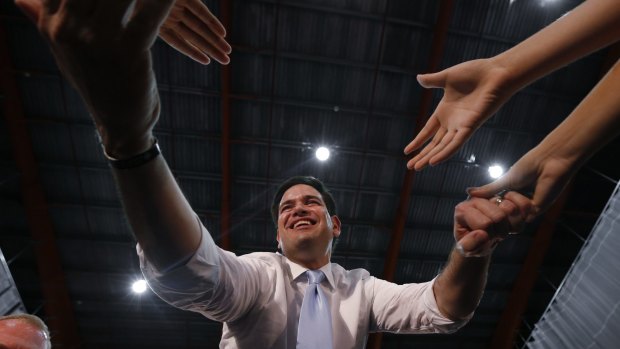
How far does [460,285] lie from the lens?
196 cm

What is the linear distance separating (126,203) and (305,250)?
1.45 meters

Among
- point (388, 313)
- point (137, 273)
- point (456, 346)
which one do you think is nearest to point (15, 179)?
point (137, 273)

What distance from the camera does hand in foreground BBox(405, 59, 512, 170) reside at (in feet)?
6.03

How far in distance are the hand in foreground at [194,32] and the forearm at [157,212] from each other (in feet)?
2.85

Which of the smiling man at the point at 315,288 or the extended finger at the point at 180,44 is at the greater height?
the extended finger at the point at 180,44

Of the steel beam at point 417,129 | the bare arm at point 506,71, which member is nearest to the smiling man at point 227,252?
the bare arm at point 506,71

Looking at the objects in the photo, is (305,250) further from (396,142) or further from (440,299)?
(396,142)

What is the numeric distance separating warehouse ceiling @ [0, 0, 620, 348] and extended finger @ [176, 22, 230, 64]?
6.39m

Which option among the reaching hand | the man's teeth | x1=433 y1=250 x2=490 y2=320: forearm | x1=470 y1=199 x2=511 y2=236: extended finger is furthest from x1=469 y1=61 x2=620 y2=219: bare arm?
the man's teeth

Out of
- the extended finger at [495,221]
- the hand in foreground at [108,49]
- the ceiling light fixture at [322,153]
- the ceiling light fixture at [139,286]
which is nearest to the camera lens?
the hand in foreground at [108,49]

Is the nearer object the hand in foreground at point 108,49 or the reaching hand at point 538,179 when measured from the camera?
the hand in foreground at point 108,49

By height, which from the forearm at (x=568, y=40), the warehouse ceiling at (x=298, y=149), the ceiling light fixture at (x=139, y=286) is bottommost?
the ceiling light fixture at (x=139, y=286)

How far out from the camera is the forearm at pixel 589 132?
5.61 ft

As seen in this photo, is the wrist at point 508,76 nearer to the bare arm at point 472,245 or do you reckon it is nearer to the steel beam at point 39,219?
the bare arm at point 472,245
